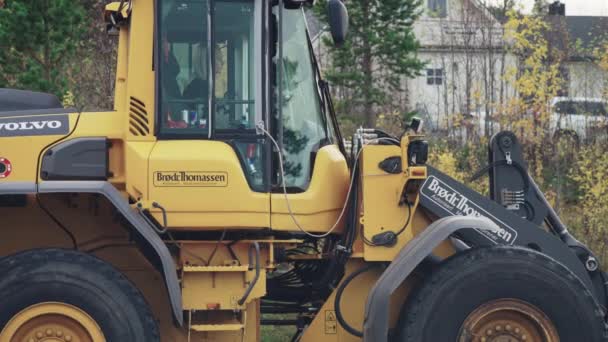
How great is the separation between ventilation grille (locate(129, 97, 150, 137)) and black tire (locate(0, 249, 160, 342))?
943 mm

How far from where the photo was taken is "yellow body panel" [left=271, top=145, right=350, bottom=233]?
705 centimetres

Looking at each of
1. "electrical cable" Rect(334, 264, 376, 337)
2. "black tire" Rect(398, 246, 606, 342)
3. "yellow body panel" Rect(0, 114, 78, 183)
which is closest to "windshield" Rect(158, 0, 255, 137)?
"yellow body panel" Rect(0, 114, 78, 183)

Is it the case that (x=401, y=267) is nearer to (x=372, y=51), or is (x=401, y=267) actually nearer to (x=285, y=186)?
(x=285, y=186)

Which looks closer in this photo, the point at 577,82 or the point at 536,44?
the point at 536,44

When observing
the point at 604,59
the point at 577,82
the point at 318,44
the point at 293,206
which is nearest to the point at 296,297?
the point at 293,206

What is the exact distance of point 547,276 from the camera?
698 centimetres

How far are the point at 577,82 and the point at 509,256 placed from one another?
476 inches

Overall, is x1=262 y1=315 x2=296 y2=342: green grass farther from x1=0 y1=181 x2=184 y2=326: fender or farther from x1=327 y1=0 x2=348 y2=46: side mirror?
x1=327 y1=0 x2=348 y2=46: side mirror

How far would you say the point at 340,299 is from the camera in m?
7.37

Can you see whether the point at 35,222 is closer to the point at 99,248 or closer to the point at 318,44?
the point at 99,248

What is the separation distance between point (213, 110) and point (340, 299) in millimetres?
1647

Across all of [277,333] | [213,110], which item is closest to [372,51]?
[277,333]

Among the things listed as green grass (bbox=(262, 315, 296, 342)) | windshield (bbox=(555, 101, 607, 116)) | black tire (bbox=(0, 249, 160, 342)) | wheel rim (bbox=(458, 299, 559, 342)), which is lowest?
green grass (bbox=(262, 315, 296, 342))

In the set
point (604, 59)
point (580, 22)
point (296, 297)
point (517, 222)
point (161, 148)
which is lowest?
point (296, 297)
